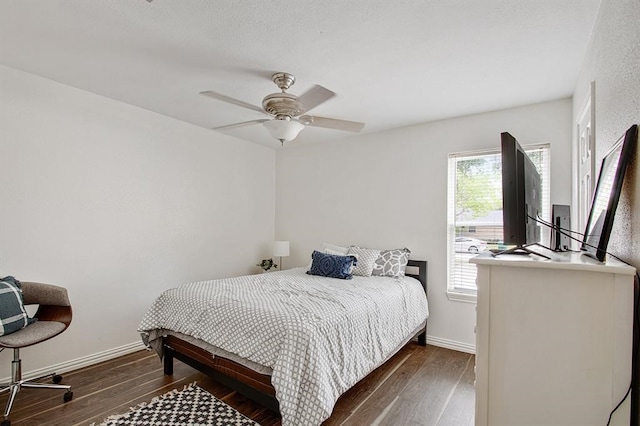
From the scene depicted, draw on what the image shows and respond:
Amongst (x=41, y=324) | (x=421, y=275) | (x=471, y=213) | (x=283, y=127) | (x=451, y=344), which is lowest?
(x=451, y=344)

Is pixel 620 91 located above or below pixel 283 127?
below

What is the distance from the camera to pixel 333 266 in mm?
3715

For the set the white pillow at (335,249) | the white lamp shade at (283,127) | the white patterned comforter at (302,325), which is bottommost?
the white patterned comforter at (302,325)

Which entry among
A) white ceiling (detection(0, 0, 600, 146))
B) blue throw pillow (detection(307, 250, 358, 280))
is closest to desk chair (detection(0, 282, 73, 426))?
white ceiling (detection(0, 0, 600, 146))

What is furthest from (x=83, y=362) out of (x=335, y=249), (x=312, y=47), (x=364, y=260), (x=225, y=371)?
(x=312, y=47)

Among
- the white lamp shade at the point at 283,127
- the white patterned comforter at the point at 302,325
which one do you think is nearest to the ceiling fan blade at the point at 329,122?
the white lamp shade at the point at 283,127

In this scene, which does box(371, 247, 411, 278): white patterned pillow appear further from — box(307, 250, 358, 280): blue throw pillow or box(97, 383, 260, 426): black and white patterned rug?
box(97, 383, 260, 426): black and white patterned rug

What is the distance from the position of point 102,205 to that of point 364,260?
9.27ft

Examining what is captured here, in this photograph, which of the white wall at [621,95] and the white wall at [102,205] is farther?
the white wall at [102,205]

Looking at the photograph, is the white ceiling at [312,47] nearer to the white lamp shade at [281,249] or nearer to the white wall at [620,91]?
the white wall at [620,91]

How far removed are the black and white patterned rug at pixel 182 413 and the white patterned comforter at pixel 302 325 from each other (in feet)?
1.51

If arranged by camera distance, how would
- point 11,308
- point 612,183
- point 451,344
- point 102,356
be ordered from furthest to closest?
point 451,344 < point 102,356 < point 11,308 < point 612,183

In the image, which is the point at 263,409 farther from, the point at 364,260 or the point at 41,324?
the point at 364,260

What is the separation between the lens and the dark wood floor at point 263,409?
2271 millimetres
